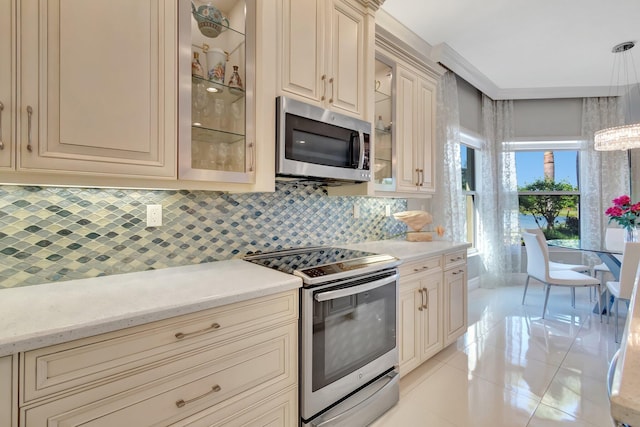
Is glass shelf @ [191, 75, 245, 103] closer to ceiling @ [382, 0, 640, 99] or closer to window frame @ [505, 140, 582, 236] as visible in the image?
ceiling @ [382, 0, 640, 99]

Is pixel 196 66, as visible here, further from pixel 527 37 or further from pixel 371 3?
pixel 527 37

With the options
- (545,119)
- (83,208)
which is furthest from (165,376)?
(545,119)

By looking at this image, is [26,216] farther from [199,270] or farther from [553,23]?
[553,23]

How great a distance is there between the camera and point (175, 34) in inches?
52.8

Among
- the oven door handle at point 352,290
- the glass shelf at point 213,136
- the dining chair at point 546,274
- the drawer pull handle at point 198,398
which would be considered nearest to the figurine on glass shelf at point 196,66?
the glass shelf at point 213,136

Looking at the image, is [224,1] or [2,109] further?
[224,1]

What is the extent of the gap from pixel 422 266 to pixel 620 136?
2924 millimetres

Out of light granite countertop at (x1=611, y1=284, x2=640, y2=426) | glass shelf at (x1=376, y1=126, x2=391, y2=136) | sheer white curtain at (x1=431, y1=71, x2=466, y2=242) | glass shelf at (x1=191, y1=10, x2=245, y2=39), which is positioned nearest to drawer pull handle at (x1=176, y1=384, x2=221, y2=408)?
light granite countertop at (x1=611, y1=284, x2=640, y2=426)

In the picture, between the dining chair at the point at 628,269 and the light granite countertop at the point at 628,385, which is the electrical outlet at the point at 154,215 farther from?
the dining chair at the point at 628,269

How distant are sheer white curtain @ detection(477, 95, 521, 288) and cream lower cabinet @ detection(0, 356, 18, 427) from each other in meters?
5.02

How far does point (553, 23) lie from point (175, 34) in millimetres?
3491

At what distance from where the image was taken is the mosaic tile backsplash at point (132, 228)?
4.09 ft

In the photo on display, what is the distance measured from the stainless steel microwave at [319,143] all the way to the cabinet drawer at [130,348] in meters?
0.79

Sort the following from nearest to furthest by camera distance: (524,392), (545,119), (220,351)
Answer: (220,351) < (524,392) < (545,119)
